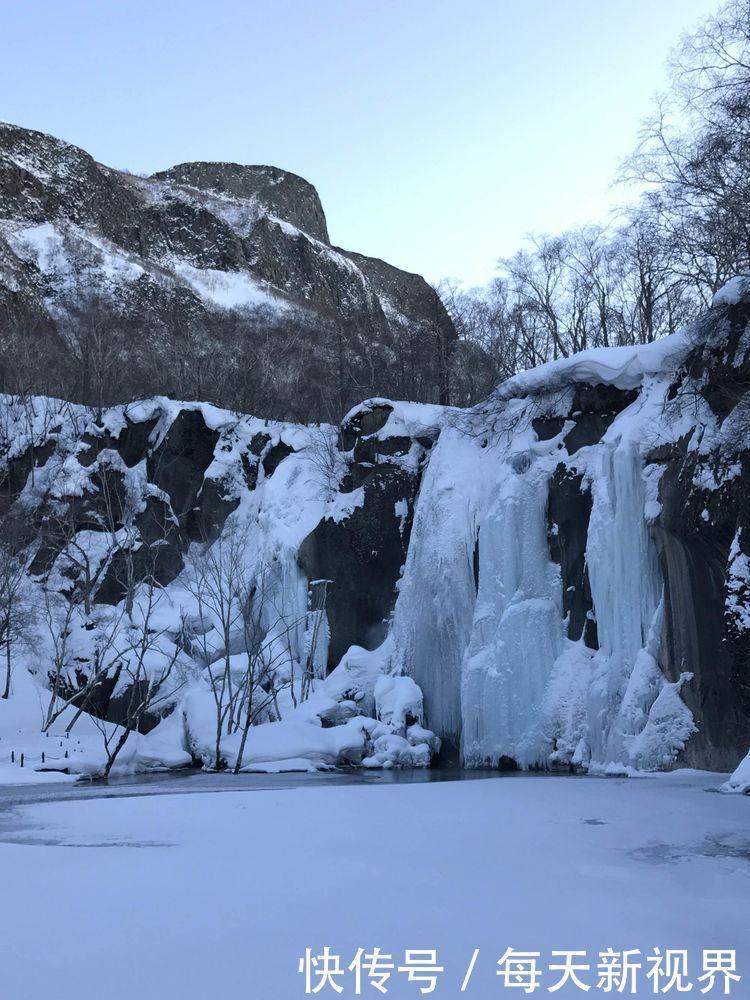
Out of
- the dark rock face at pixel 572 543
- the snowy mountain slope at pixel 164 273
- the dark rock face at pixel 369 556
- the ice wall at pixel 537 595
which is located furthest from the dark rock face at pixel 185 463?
the dark rock face at pixel 572 543

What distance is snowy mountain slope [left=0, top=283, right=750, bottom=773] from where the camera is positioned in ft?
46.3

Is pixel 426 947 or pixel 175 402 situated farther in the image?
pixel 175 402

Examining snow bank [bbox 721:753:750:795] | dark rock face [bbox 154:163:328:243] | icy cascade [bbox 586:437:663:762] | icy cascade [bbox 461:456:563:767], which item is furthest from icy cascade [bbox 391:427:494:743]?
dark rock face [bbox 154:163:328:243]

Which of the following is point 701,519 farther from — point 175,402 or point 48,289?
point 48,289

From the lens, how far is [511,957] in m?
3.83

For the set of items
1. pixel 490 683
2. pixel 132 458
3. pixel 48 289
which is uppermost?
pixel 48 289

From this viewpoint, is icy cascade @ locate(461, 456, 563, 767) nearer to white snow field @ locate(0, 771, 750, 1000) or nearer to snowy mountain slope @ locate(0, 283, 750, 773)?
snowy mountain slope @ locate(0, 283, 750, 773)

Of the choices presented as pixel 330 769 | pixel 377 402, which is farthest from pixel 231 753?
pixel 377 402

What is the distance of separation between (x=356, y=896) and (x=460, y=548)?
1498 cm

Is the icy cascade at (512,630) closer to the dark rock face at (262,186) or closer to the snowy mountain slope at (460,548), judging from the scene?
the snowy mountain slope at (460,548)

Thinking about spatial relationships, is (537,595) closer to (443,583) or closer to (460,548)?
(460,548)

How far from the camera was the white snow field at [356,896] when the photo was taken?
3.69 m

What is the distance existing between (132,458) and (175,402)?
2.29 meters

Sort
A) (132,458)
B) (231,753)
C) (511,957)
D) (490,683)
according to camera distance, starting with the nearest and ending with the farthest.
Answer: (511,957), (490,683), (231,753), (132,458)
